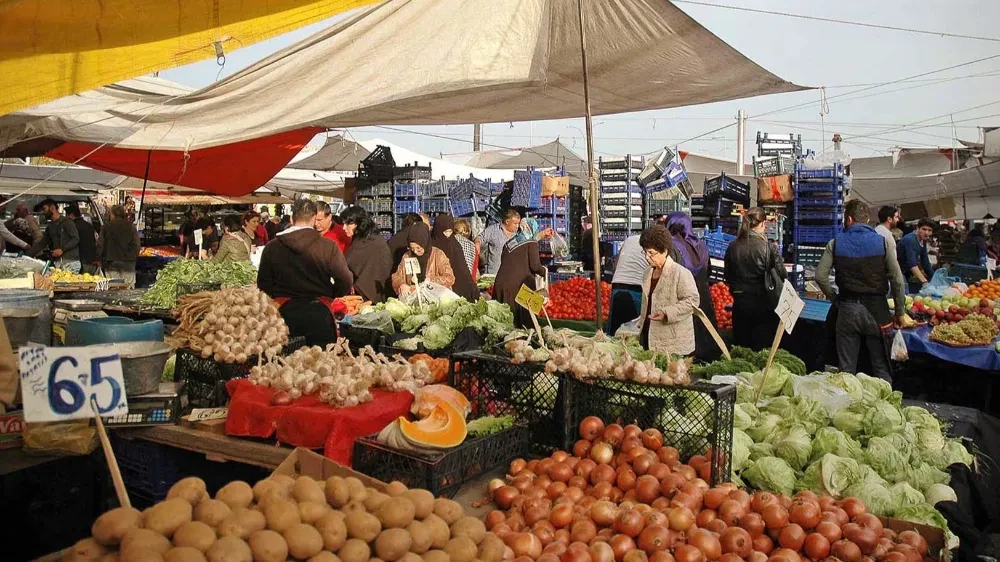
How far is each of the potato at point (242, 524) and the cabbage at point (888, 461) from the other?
116 inches

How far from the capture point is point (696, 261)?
7535 mm

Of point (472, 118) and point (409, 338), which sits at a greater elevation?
point (472, 118)

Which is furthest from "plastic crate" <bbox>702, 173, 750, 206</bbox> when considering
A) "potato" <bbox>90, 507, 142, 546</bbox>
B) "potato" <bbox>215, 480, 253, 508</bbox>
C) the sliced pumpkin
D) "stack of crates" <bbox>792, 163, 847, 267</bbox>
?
"potato" <bbox>90, 507, 142, 546</bbox>

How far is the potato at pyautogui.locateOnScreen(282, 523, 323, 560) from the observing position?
6.74 ft

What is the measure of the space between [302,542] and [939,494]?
2.98 meters

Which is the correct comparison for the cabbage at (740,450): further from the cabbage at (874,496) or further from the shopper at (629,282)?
the shopper at (629,282)

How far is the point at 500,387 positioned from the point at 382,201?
10165 mm

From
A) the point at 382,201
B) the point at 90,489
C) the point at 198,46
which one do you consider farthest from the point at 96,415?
the point at 382,201

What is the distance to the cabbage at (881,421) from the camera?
12.6ft

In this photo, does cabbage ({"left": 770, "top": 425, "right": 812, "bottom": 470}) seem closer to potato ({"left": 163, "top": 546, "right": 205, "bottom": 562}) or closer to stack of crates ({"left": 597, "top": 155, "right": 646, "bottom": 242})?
potato ({"left": 163, "top": 546, "right": 205, "bottom": 562})

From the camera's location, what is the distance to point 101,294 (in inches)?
274

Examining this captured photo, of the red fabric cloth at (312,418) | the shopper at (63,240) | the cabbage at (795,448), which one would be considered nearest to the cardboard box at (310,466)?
the red fabric cloth at (312,418)

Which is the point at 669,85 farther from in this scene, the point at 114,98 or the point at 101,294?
the point at 101,294

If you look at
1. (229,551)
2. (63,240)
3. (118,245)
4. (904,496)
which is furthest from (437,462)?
(63,240)
